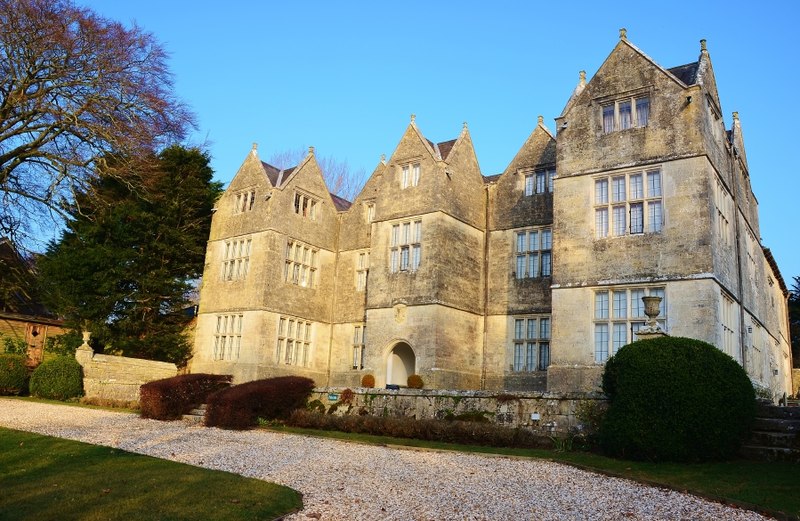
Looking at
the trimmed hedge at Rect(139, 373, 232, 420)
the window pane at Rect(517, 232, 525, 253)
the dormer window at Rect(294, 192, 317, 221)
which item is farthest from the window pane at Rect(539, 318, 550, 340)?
the dormer window at Rect(294, 192, 317, 221)

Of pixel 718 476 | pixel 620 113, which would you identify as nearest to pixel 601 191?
pixel 620 113

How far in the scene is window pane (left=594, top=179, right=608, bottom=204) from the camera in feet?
65.7

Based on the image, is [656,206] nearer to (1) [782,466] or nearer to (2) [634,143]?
(2) [634,143]

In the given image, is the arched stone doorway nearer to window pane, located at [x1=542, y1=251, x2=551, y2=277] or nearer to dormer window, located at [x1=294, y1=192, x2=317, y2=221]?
window pane, located at [x1=542, y1=251, x2=551, y2=277]

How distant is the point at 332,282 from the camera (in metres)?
30.6

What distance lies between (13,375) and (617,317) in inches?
860

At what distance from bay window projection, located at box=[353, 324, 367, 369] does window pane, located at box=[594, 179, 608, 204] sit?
1229 centimetres

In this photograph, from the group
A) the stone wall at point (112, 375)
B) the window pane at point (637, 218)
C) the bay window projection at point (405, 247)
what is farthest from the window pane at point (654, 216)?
the stone wall at point (112, 375)

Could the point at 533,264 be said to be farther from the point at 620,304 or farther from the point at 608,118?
the point at 608,118

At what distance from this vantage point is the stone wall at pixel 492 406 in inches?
593

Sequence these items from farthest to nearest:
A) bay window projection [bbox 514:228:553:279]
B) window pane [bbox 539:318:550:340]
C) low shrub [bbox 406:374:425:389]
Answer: bay window projection [bbox 514:228:553:279]
window pane [bbox 539:318:550:340]
low shrub [bbox 406:374:425:389]

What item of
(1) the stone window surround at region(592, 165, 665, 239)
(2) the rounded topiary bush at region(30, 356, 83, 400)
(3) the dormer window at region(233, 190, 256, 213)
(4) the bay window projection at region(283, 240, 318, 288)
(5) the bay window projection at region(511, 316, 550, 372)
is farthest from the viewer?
(3) the dormer window at region(233, 190, 256, 213)

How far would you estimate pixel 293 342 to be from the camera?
28516 millimetres

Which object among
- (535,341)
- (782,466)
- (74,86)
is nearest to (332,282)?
(535,341)
